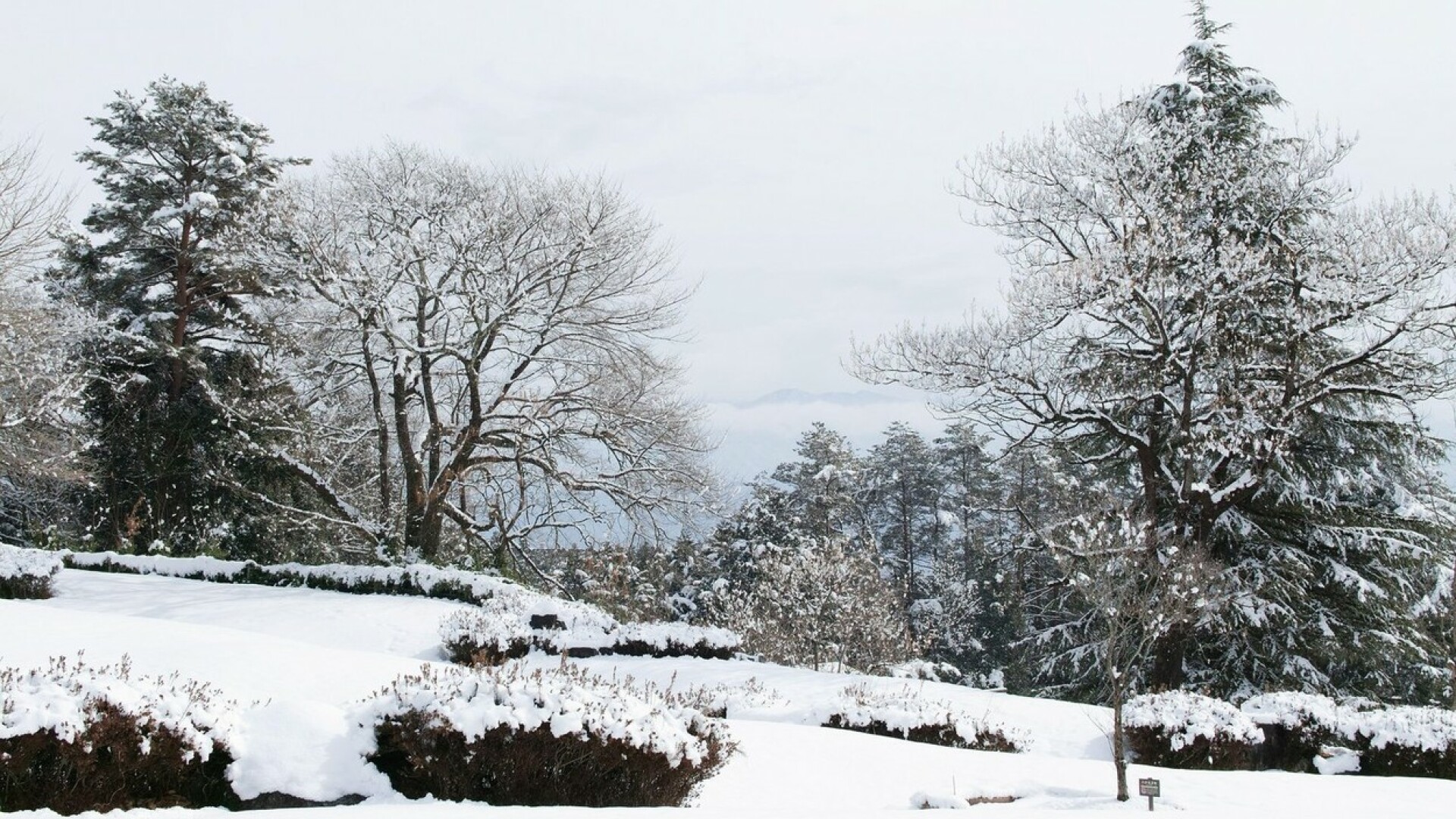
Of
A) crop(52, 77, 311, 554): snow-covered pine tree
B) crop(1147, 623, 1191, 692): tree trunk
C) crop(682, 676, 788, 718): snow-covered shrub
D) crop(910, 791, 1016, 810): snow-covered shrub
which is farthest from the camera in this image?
crop(52, 77, 311, 554): snow-covered pine tree

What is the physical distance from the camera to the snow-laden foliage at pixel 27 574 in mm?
13000

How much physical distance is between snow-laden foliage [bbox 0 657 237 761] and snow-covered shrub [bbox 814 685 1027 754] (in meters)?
6.53

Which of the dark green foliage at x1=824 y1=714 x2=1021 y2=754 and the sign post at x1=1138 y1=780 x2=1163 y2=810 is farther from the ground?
the sign post at x1=1138 y1=780 x2=1163 y2=810

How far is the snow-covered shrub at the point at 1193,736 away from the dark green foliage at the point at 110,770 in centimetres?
924

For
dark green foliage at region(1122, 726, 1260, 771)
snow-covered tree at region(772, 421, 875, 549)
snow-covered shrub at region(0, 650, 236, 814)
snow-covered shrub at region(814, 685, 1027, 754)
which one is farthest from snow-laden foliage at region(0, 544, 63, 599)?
snow-covered tree at region(772, 421, 875, 549)

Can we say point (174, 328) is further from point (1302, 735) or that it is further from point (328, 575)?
point (1302, 735)

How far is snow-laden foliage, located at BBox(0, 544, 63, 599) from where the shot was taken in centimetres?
1300

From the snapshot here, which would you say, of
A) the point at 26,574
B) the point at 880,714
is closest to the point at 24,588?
the point at 26,574

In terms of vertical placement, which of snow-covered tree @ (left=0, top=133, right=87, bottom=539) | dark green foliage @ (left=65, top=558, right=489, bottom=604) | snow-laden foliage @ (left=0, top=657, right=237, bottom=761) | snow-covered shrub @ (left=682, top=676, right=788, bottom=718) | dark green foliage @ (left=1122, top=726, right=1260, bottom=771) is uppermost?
snow-covered tree @ (left=0, top=133, right=87, bottom=539)

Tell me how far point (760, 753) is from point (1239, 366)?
37.4 feet

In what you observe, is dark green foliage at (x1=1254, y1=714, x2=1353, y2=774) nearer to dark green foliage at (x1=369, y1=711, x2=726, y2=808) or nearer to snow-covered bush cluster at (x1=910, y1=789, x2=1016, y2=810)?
snow-covered bush cluster at (x1=910, y1=789, x2=1016, y2=810)

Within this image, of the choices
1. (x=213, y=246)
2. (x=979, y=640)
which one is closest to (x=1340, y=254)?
(x=213, y=246)

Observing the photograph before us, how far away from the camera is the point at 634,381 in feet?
61.3

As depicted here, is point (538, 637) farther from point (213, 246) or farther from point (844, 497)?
point (844, 497)
